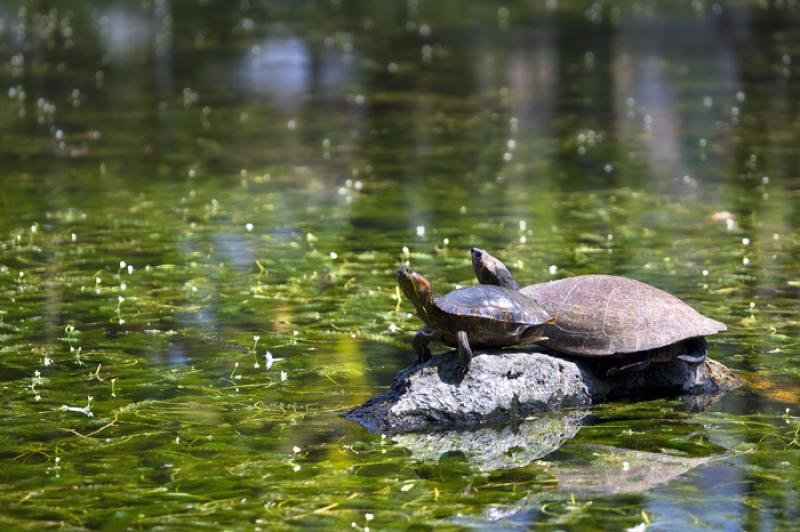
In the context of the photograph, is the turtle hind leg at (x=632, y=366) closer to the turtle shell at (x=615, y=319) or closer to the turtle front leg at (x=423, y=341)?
the turtle shell at (x=615, y=319)

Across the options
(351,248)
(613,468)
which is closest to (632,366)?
(613,468)

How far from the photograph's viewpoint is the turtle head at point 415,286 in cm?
831

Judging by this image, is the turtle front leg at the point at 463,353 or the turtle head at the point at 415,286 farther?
the turtle head at the point at 415,286

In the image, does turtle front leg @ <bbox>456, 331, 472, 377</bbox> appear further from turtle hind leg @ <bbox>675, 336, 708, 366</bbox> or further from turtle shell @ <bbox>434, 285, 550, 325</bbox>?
turtle hind leg @ <bbox>675, 336, 708, 366</bbox>

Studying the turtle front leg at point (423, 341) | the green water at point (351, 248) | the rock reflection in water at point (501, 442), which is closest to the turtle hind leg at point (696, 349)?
the green water at point (351, 248)

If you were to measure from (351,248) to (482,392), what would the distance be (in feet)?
16.9

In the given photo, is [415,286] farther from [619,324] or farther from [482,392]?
[619,324]

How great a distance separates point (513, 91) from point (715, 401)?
15.4m

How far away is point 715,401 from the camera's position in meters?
8.66

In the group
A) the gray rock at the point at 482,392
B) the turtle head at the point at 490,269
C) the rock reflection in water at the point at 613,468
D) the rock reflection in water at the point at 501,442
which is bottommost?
the rock reflection in water at the point at 613,468

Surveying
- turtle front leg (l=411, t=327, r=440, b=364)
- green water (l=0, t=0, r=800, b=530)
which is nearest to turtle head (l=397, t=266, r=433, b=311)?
turtle front leg (l=411, t=327, r=440, b=364)

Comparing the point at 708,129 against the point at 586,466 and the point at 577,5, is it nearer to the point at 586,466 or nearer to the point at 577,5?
the point at 586,466

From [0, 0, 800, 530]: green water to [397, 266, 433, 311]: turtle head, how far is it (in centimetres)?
81

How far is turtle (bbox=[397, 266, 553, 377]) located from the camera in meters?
8.21
